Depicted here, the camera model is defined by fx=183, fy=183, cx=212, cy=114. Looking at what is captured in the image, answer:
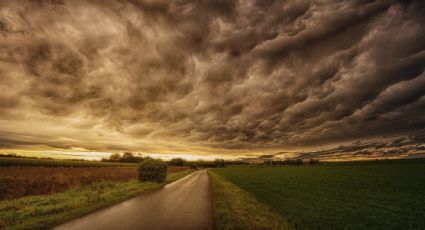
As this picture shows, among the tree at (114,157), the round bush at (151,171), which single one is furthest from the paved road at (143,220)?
the tree at (114,157)

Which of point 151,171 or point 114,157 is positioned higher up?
point 151,171

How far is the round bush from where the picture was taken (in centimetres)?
2391

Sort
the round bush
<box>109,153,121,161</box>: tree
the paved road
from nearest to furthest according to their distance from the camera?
the paved road → the round bush → <box>109,153,121,161</box>: tree

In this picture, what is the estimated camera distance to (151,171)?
78.5ft

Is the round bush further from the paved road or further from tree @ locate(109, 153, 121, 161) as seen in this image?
tree @ locate(109, 153, 121, 161)

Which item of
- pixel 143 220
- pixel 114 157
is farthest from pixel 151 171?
pixel 114 157

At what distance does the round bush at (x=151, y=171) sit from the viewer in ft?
78.4

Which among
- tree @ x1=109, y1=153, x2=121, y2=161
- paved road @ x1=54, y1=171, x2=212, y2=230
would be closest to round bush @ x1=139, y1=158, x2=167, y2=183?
paved road @ x1=54, y1=171, x2=212, y2=230

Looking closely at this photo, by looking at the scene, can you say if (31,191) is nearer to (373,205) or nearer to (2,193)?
(2,193)

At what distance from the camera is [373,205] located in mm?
13133

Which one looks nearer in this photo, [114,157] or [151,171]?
[151,171]

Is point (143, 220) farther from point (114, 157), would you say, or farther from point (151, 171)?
point (114, 157)

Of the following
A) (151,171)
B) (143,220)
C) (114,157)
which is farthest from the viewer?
(114,157)

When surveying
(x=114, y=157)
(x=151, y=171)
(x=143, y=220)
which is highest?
(x=151, y=171)
